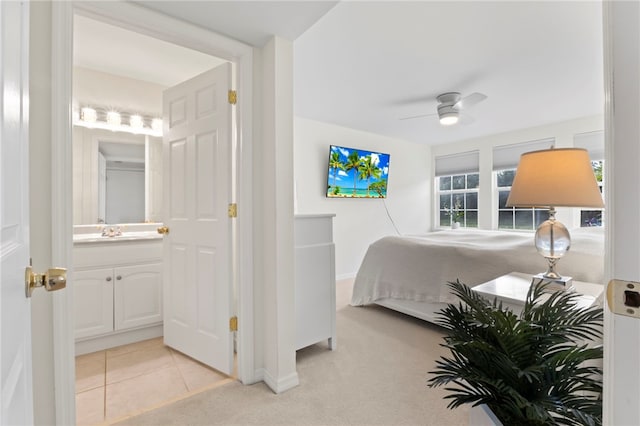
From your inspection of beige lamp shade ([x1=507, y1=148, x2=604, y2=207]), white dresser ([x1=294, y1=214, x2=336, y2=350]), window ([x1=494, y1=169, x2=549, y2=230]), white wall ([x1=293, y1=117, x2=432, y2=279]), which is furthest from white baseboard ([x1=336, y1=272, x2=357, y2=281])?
beige lamp shade ([x1=507, y1=148, x2=604, y2=207])

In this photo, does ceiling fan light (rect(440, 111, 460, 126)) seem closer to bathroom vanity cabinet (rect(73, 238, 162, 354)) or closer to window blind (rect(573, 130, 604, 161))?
window blind (rect(573, 130, 604, 161))

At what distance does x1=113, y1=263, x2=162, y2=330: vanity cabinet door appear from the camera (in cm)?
238

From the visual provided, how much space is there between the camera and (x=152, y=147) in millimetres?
2996

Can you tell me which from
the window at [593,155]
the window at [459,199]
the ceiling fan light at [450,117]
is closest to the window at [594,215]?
the window at [593,155]

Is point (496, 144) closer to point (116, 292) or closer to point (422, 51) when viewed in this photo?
point (422, 51)

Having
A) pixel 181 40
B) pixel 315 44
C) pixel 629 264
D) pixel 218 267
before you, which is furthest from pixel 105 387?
pixel 315 44

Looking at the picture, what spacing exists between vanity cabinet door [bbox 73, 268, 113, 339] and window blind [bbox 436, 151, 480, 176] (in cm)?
559

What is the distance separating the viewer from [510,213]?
500 cm

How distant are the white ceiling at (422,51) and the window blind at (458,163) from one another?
4.58 ft

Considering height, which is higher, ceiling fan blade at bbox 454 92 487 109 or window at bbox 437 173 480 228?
ceiling fan blade at bbox 454 92 487 109

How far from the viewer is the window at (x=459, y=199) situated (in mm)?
5453

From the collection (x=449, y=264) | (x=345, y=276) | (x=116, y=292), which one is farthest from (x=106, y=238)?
(x=345, y=276)

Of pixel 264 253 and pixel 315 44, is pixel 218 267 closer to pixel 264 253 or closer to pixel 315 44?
pixel 264 253

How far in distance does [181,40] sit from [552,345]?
6.91ft
